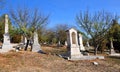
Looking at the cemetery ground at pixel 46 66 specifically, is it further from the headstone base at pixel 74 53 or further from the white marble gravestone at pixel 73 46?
the white marble gravestone at pixel 73 46

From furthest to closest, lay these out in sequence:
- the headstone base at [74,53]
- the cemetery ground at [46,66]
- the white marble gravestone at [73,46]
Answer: the white marble gravestone at [73,46], the headstone base at [74,53], the cemetery ground at [46,66]

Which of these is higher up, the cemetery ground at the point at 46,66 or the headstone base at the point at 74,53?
the headstone base at the point at 74,53

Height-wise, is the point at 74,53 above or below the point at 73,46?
below

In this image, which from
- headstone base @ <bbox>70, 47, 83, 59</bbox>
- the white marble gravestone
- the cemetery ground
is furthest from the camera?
the white marble gravestone

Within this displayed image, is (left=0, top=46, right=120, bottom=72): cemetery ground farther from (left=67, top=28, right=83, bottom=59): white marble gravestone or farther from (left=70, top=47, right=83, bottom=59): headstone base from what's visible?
(left=67, top=28, right=83, bottom=59): white marble gravestone

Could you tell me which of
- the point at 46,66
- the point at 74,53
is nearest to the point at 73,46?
the point at 74,53

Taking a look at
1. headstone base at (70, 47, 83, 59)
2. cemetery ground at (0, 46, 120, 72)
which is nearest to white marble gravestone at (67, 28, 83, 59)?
headstone base at (70, 47, 83, 59)

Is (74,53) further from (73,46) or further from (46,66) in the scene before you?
(46,66)

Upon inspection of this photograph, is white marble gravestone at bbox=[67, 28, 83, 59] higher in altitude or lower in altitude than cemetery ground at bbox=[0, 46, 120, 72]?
higher

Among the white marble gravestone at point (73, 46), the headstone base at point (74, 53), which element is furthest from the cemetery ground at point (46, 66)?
the white marble gravestone at point (73, 46)

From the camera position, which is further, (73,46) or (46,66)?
(73,46)

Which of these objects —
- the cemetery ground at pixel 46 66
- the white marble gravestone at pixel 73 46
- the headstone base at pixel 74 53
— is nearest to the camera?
the cemetery ground at pixel 46 66

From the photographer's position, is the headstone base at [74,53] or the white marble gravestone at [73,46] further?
the white marble gravestone at [73,46]

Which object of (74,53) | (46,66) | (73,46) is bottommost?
(46,66)
